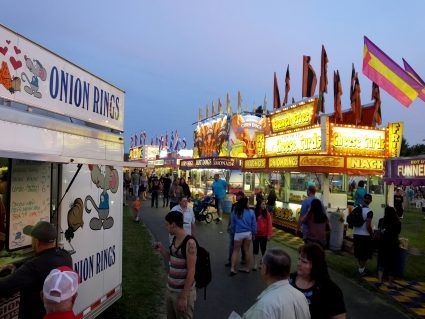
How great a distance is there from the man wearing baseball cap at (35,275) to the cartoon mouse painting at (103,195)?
4.44 feet

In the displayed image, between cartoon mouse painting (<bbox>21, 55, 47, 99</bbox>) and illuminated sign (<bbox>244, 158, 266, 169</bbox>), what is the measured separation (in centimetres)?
1554

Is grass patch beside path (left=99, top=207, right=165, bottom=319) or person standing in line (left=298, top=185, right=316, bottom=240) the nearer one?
grass patch beside path (left=99, top=207, right=165, bottom=319)

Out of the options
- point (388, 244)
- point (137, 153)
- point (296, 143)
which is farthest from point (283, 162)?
point (137, 153)

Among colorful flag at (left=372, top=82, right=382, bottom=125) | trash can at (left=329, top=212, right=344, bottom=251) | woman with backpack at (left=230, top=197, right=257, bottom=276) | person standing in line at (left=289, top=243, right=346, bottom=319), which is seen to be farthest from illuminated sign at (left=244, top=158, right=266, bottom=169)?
person standing in line at (left=289, top=243, right=346, bottom=319)

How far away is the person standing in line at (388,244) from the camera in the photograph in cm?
838

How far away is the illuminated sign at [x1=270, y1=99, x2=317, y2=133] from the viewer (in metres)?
16.9

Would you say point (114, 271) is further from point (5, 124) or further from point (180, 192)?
point (180, 192)

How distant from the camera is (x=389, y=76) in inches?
461

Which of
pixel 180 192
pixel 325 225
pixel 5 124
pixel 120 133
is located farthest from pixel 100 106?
pixel 180 192

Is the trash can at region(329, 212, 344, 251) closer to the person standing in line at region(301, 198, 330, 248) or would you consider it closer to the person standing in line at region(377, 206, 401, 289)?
the person standing in line at region(377, 206, 401, 289)

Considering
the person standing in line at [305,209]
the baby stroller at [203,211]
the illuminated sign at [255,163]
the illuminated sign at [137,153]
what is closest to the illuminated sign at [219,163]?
the illuminated sign at [255,163]

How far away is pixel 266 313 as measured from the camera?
2.56 metres

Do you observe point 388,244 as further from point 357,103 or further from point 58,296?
point 357,103

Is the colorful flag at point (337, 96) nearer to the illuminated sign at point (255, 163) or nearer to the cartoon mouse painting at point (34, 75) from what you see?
the illuminated sign at point (255, 163)
